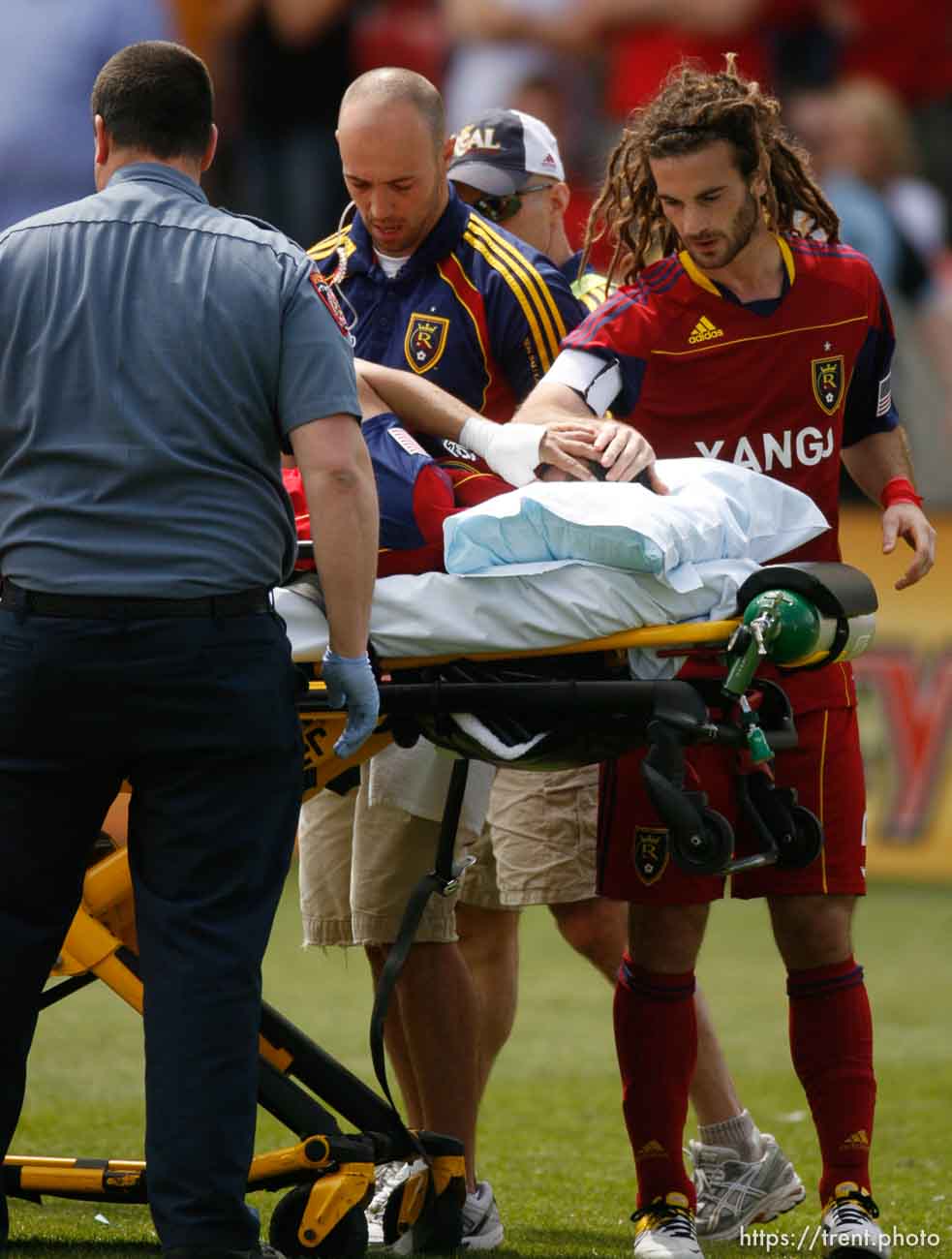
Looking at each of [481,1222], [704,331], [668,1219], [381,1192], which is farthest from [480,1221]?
[704,331]

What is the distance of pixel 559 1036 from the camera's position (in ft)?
23.1

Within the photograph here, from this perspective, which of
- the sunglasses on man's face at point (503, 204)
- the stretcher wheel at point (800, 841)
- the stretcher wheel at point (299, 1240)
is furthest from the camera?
the sunglasses on man's face at point (503, 204)

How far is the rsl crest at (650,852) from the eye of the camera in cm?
385

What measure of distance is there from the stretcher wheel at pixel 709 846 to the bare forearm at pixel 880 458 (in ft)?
3.68

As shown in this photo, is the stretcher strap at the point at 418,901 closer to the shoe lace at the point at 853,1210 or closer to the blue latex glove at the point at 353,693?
the blue latex glove at the point at 353,693

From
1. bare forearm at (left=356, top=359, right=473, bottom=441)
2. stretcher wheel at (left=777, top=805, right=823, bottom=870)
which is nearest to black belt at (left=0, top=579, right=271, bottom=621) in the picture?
bare forearm at (left=356, top=359, right=473, bottom=441)

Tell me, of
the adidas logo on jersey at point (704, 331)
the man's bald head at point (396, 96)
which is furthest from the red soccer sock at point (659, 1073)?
the man's bald head at point (396, 96)

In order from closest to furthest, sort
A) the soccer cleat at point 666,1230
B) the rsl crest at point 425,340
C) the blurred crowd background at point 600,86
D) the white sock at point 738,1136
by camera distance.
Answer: the soccer cleat at point 666,1230, the rsl crest at point 425,340, the white sock at point 738,1136, the blurred crowd background at point 600,86

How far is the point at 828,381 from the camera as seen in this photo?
395 centimetres

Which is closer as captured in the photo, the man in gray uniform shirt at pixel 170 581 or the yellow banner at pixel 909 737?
the man in gray uniform shirt at pixel 170 581

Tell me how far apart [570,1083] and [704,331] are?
3027mm

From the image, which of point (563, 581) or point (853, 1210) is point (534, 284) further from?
point (853, 1210)

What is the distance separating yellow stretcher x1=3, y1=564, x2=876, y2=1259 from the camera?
3.27 m

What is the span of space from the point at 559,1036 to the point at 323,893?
111 inches
